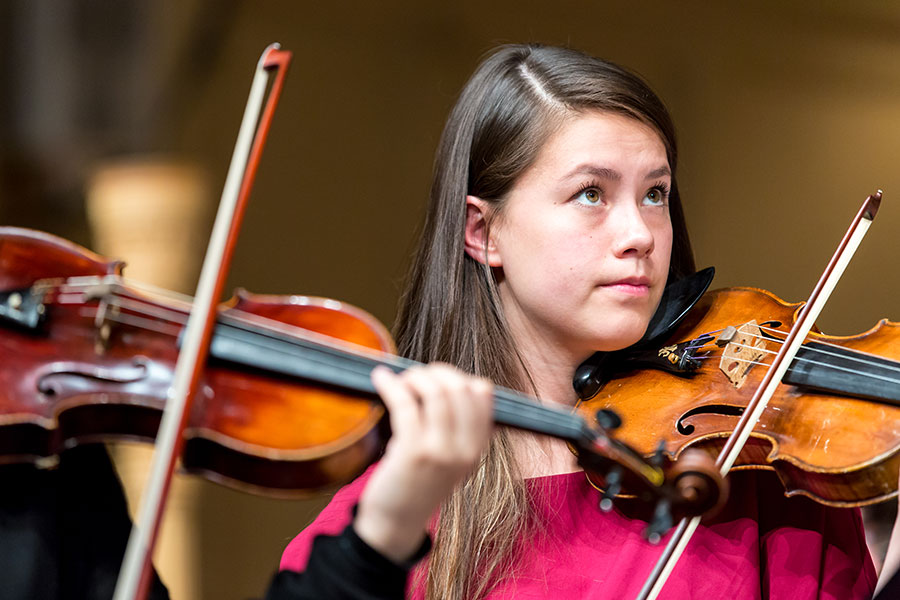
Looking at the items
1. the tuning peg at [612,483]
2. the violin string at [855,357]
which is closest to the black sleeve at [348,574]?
the tuning peg at [612,483]

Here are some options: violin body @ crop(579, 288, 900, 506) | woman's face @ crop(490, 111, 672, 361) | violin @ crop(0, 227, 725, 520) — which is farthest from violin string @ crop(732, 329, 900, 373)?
violin @ crop(0, 227, 725, 520)

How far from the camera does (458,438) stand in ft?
2.38

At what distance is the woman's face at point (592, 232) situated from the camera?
1104 mm

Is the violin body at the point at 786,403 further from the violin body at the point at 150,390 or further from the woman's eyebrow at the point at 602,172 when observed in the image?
the violin body at the point at 150,390

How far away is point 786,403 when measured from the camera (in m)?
1.00

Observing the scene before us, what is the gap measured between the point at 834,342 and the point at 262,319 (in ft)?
1.99

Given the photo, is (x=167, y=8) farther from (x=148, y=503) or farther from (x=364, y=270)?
(x=148, y=503)

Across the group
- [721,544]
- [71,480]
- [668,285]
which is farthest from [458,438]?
[668,285]

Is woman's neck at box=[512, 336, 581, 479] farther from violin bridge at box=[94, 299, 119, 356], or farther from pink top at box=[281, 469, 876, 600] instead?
violin bridge at box=[94, 299, 119, 356]

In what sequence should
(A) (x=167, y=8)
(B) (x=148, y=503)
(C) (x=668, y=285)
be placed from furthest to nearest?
1. (A) (x=167, y=8)
2. (C) (x=668, y=285)
3. (B) (x=148, y=503)

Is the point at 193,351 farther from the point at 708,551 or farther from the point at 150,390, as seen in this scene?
the point at 708,551

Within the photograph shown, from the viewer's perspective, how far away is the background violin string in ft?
7.26

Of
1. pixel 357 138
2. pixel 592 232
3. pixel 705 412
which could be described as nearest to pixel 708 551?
pixel 705 412

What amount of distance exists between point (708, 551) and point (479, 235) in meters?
0.47
